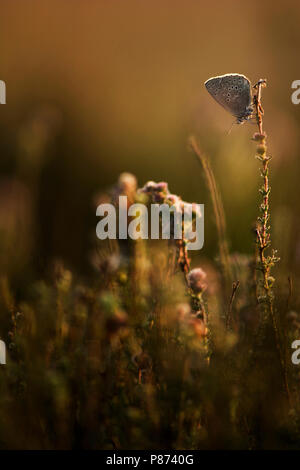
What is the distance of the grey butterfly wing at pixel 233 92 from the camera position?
1207mm

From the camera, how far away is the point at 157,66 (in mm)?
3375

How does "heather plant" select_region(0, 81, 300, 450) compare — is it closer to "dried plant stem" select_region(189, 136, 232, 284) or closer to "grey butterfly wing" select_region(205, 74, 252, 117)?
"dried plant stem" select_region(189, 136, 232, 284)

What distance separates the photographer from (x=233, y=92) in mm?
1236

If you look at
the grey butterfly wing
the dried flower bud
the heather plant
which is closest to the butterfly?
the grey butterfly wing

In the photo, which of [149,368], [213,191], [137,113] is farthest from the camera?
[137,113]

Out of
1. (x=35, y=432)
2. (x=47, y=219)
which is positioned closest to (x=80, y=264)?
(x=47, y=219)

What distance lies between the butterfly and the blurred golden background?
30 cm

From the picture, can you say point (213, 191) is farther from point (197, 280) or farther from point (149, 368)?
point (149, 368)

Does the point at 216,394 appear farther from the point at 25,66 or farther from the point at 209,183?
the point at 25,66

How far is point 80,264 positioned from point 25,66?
70.4 inches

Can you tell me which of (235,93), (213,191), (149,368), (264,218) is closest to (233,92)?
(235,93)

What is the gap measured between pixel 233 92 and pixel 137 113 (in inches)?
79.2

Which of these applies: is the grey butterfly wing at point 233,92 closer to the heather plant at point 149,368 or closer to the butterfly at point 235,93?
A: the butterfly at point 235,93

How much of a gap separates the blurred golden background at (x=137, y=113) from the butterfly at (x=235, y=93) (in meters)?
0.30
